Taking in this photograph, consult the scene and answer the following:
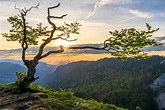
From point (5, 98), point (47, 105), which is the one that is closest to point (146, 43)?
point (47, 105)

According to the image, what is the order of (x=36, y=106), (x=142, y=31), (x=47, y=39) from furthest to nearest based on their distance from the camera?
(x=47, y=39), (x=142, y=31), (x=36, y=106)

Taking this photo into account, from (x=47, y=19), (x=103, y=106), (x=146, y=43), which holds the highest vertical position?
(x=47, y=19)

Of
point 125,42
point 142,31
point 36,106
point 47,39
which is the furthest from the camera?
point 47,39

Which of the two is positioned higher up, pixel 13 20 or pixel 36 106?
pixel 13 20

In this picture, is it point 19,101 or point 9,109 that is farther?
point 19,101

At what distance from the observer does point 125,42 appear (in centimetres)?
2477

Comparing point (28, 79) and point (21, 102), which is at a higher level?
point (28, 79)

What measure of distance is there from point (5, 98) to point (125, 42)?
11.9 meters

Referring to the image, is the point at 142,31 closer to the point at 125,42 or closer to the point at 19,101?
the point at 125,42

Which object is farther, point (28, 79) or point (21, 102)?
point (28, 79)

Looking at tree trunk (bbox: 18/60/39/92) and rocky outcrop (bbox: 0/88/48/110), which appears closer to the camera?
rocky outcrop (bbox: 0/88/48/110)

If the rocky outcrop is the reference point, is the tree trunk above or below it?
above

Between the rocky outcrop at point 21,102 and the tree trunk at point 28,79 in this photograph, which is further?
the tree trunk at point 28,79

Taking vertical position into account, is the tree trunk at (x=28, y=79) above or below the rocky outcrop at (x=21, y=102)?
above
